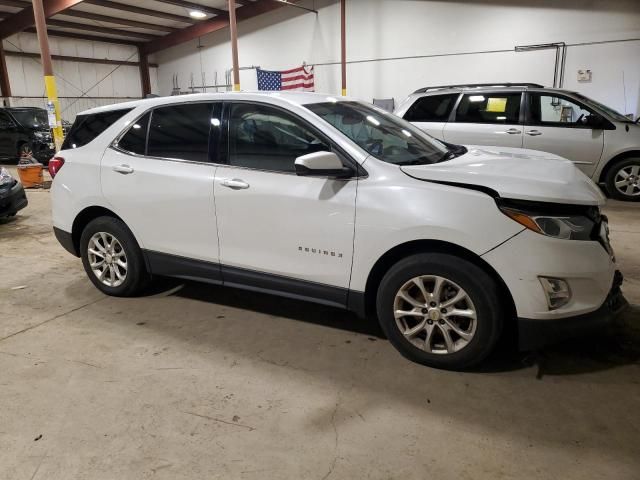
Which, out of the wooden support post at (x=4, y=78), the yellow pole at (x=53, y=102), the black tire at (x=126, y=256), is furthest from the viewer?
the wooden support post at (x=4, y=78)

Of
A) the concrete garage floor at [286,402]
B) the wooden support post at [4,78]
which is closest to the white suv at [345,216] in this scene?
the concrete garage floor at [286,402]

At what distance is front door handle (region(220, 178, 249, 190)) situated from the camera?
10.4 feet

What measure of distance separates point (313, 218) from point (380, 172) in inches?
19.3

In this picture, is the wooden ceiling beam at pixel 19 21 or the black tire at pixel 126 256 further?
the wooden ceiling beam at pixel 19 21

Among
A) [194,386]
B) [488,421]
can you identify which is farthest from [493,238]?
[194,386]

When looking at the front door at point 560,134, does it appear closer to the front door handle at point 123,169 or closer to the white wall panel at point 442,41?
the white wall panel at point 442,41

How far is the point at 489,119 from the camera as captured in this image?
746 centimetres

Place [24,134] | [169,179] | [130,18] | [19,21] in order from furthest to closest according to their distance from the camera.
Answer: [130,18], [19,21], [24,134], [169,179]

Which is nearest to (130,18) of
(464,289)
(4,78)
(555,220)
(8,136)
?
(4,78)

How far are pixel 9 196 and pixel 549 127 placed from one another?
25.8 ft

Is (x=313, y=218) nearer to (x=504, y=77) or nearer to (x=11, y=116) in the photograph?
(x=504, y=77)

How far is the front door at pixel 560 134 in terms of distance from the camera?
725cm

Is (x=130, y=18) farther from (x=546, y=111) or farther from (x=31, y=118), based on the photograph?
(x=546, y=111)

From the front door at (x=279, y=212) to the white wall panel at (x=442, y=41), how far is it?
11.6 m
